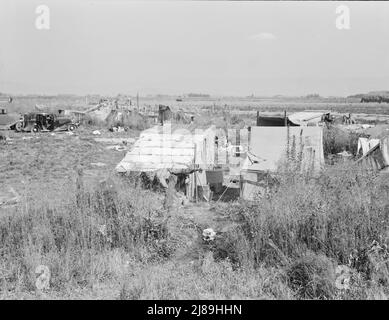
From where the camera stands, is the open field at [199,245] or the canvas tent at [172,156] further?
the canvas tent at [172,156]

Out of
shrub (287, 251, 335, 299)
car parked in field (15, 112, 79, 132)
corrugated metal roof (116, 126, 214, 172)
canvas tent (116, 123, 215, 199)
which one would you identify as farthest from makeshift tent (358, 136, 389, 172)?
car parked in field (15, 112, 79, 132)

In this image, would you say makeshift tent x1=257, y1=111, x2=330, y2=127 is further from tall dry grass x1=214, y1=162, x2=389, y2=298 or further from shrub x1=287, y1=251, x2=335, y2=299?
shrub x1=287, y1=251, x2=335, y2=299

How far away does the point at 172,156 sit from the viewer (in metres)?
7.44

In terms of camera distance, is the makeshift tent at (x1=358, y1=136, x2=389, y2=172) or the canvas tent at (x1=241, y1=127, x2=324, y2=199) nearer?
the makeshift tent at (x1=358, y1=136, x2=389, y2=172)

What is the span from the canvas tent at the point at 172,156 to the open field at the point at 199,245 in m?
1.73

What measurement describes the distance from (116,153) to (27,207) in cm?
867

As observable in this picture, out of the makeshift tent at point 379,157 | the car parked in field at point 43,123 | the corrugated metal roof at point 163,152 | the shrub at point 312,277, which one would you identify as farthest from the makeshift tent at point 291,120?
the car parked in field at point 43,123

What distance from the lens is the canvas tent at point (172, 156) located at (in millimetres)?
7031

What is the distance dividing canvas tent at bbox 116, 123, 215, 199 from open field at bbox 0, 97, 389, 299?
1729 mm

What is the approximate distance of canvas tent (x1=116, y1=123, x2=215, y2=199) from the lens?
277 inches

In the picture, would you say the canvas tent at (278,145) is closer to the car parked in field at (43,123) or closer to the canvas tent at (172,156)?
the canvas tent at (172,156)

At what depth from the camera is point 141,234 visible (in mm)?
4395
